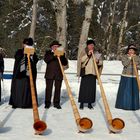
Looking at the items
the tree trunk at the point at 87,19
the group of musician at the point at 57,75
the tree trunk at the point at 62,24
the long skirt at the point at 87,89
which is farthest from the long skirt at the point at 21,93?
the tree trunk at the point at 87,19

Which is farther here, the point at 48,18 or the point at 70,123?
the point at 48,18

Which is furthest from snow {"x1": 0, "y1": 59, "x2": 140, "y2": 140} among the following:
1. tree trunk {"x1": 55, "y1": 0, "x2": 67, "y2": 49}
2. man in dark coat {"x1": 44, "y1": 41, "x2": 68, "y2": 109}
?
tree trunk {"x1": 55, "y1": 0, "x2": 67, "y2": 49}

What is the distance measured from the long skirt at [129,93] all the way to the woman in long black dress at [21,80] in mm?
2052

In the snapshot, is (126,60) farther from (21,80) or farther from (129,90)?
(21,80)

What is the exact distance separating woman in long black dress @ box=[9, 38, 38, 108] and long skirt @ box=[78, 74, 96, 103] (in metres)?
1.11

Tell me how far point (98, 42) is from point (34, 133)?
2719cm

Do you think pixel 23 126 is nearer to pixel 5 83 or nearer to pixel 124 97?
pixel 124 97

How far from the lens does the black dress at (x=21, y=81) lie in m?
9.56

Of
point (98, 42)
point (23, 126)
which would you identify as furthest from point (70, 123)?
point (98, 42)

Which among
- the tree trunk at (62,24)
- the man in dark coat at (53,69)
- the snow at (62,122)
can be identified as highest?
the tree trunk at (62,24)

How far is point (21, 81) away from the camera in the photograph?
9.62 m

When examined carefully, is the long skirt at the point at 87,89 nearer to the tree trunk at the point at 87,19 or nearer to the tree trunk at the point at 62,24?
the tree trunk at the point at 62,24

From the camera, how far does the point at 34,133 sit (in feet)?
23.9

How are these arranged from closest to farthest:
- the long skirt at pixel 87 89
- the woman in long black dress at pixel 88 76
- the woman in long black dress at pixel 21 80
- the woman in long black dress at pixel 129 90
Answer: the woman in long black dress at pixel 21 80, the woman in long black dress at pixel 88 76, the long skirt at pixel 87 89, the woman in long black dress at pixel 129 90
